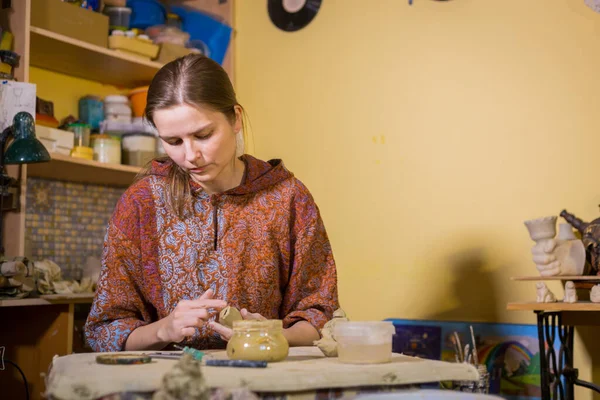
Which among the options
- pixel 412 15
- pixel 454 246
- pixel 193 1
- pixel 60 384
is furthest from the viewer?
pixel 193 1

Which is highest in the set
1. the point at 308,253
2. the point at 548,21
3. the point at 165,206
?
the point at 548,21

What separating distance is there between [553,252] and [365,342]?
46.0 inches

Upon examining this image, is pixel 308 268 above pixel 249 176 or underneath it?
underneath

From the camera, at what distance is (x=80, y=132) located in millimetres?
2785

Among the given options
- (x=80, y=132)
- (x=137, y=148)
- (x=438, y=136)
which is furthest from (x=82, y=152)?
(x=438, y=136)

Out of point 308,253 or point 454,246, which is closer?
point 308,253

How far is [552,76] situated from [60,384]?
197 centimetres

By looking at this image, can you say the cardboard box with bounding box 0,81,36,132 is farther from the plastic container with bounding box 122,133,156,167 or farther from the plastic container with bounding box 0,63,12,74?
the plastic container with bounding box 122,133,156,167

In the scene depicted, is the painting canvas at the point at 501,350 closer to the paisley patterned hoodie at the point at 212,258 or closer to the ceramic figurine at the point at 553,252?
the ceramic figurine at the point at 553,252

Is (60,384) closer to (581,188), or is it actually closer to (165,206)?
(165,206)

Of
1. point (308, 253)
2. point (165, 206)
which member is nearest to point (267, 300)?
point (308, 253)

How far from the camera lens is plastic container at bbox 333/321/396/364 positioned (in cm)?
109

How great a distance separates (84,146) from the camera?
2777 millimetres

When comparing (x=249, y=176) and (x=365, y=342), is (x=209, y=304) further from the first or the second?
(x=249, y=176)
